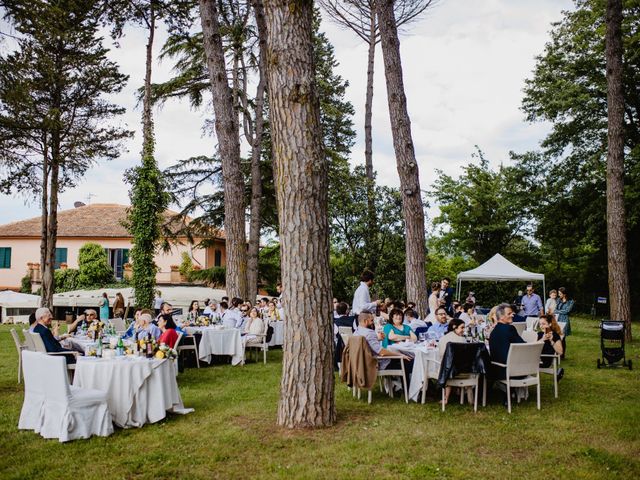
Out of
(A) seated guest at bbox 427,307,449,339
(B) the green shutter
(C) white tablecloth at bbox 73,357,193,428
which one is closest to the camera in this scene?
(C) white tablecloth at bbox 73,357,193,428

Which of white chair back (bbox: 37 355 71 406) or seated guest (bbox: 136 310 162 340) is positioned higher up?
seated guest (bbox: 136 310 162 340)

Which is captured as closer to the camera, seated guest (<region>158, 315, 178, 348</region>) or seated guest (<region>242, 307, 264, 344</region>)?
seated guest (<region>158, 315, 178, 348</region>)

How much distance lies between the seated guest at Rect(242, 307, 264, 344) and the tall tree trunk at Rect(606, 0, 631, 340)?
8349 millimetres

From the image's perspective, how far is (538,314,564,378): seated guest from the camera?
26.5 ft

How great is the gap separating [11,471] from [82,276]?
27.0m

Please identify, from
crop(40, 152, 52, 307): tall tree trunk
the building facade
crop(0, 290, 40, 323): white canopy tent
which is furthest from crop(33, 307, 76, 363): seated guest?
the building facade

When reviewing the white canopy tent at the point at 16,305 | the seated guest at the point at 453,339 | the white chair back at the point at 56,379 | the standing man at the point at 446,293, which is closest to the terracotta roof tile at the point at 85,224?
the white canopy tent at the point at 16,305

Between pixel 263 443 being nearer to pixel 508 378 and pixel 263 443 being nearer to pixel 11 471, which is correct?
pixel 11 471

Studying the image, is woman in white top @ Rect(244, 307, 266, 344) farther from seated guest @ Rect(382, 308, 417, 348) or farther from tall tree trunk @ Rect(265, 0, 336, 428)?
tall tree trunk @ Rect(265, 0, 336, 428)

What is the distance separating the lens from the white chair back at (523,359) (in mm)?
7148

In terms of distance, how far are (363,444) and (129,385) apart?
2.70 m

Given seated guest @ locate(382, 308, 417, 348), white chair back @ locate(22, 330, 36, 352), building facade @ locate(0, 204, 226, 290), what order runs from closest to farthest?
white chair back @ locate(22, 330, 36, 352), seated guest @ locate(382, 308, 417, 348), building facade @ locate(0, 204, 226, 290)

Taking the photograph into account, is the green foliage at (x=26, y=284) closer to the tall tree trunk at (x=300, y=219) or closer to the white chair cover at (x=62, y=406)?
the white chair cover at (x=62, y=406)

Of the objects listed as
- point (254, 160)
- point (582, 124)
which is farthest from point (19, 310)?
point (582, 124)
